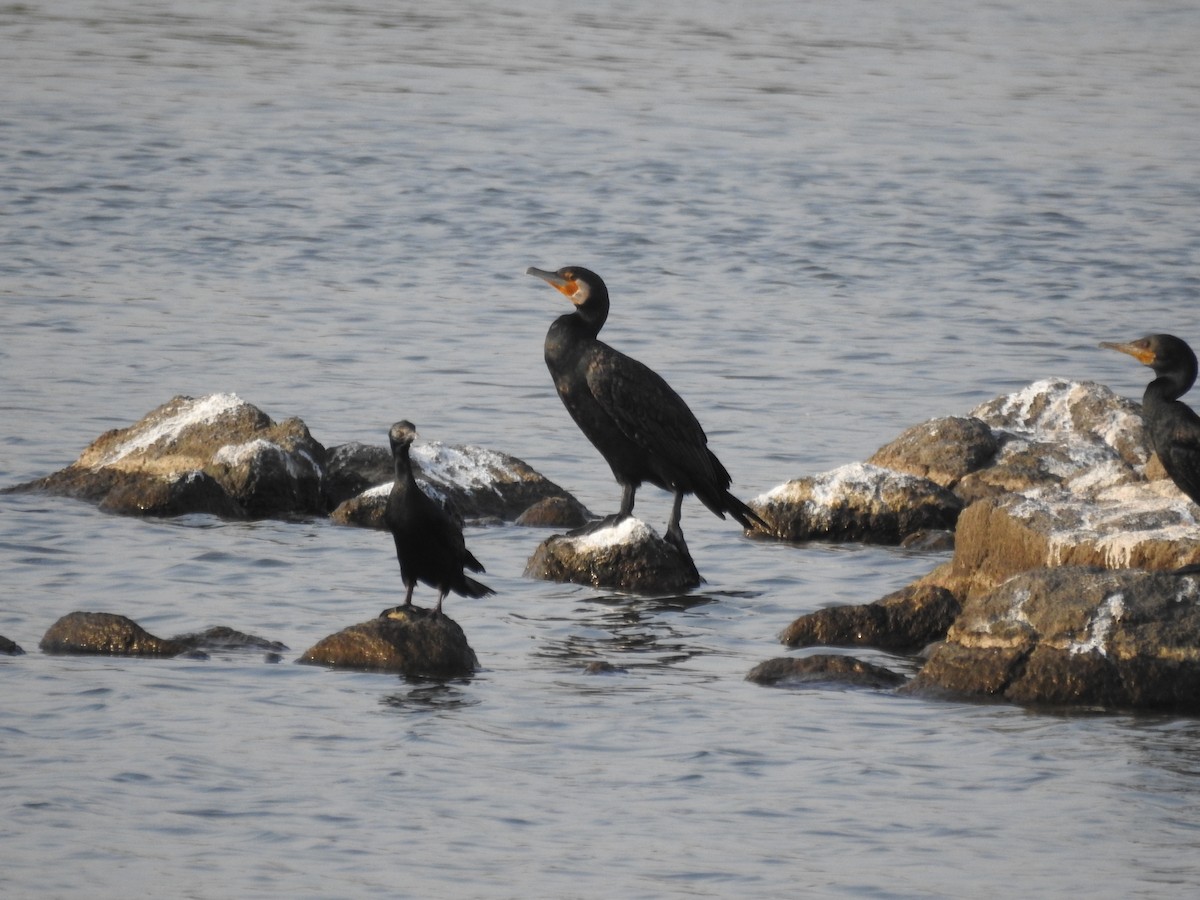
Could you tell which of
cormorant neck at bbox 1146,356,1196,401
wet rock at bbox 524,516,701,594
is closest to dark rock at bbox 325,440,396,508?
wet rock at bbox 524,516,701,594

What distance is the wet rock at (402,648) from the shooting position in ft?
27.0

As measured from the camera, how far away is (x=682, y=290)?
19.5 m

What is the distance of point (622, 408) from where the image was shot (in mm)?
10188

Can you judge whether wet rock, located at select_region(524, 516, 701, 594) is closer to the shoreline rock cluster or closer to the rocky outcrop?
the shoreline rock cluster

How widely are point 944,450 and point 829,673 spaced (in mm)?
3761

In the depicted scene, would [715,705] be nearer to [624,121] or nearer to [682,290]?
[682,290]

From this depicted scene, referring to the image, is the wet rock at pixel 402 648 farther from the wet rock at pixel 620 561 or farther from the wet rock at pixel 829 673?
the wet rock at pixel 620 561

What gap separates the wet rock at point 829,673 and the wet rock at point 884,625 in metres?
0.60

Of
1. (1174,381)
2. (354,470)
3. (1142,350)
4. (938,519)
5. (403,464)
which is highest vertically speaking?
(1142,350)

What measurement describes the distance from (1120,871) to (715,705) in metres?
1.97

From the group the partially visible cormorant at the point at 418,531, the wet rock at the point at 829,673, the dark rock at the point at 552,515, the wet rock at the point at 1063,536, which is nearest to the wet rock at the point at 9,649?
the partially visible cormorant at the point at 418,531

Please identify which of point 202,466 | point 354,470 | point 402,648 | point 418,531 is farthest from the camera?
point 354,470

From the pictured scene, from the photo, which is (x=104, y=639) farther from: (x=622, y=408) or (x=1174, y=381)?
(x=1174, y=381)

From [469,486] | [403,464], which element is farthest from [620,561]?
[403,464]
